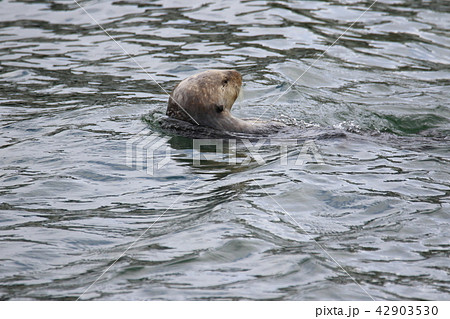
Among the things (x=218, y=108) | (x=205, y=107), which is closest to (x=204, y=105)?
(x=205, y=107)

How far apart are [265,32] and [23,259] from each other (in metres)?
7.63

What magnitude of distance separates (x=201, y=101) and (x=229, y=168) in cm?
106

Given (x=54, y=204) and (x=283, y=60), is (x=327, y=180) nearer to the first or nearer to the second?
(x=54, y=204)

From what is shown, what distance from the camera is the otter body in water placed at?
260 inches

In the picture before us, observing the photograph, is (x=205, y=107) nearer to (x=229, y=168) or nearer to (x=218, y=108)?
(x=218, y=108)

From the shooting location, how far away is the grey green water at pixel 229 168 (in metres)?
3.88

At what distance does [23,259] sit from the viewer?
407 centimetres

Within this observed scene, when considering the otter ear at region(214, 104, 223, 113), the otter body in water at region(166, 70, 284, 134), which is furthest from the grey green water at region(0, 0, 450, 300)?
the otter ear at region(214, 104, 223, 113)

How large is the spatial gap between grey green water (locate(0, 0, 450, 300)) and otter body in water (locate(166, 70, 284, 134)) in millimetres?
326

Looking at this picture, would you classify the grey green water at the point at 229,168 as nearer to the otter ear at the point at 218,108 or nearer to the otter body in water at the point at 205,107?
the otter body in water at the point at 205,107

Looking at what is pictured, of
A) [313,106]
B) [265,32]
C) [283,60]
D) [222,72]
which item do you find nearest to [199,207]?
[222,72]

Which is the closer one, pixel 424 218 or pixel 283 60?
pixel 424 218

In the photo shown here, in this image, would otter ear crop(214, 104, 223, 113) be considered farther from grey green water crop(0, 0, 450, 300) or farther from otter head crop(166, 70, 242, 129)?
grey green water crop(0, 0, 450, 300)

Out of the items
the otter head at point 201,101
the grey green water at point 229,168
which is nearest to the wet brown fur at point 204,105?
the otter head at point 201,101
